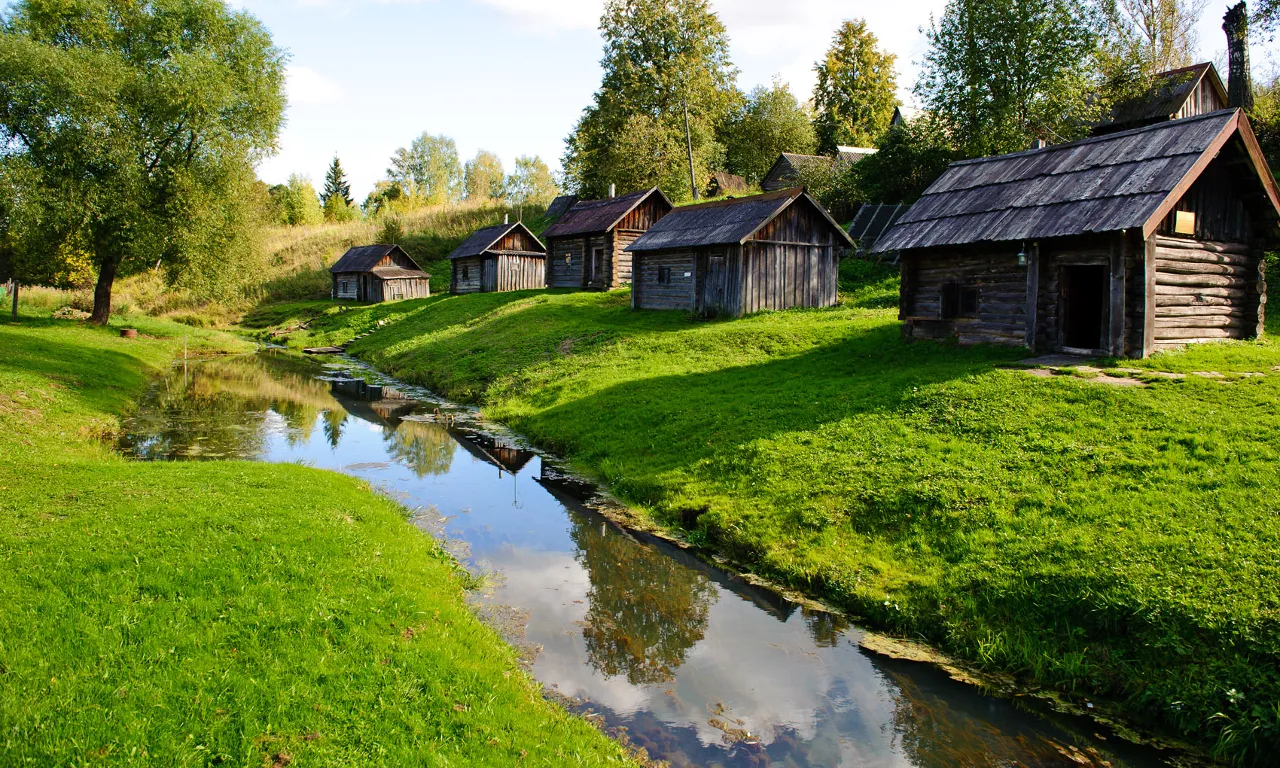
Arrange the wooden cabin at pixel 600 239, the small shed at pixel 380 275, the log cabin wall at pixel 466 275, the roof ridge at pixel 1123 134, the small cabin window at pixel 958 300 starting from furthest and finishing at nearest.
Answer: the small shed at pixel 380 275, the log cabin wall at pixel 466 275, the wooden cabin at pixel 600 239, the small cabin window at pixel 958 300, the roof ridge at pixel 1123 134

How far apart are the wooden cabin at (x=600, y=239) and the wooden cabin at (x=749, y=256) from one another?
8.59 metres

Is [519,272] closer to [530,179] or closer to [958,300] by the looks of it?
[958,300]

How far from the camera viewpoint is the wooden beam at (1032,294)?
1822 cm

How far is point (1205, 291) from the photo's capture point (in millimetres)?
17766

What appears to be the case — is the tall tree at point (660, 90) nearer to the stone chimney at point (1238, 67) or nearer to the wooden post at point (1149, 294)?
the stone chimney at point (1238, 67)

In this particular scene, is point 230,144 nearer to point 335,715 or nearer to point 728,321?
point 728,321

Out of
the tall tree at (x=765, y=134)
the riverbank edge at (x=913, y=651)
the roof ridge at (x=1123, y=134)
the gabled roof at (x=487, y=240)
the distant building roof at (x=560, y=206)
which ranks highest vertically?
the tall tree at (x=765, y=134)

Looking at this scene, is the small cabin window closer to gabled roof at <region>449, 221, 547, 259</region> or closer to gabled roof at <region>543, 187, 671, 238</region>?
gabled roof at <region>543, 187, 671, 238</region>

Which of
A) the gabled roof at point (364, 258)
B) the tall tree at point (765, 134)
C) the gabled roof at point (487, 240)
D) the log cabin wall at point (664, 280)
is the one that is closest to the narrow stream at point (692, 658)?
the log cabin wall at point (664, 280)

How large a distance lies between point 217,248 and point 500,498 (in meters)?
27.0

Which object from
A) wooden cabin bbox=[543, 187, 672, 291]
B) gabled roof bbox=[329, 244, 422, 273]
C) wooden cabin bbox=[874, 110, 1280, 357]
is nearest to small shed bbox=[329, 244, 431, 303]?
gabled roof bbox=[329, 244, 422, 273]

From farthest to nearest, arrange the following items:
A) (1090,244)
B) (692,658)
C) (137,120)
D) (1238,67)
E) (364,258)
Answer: (364,258) → (1238,67) → (137,120) → (1090,244) → (692,658)

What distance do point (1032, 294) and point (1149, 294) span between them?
2452 mm

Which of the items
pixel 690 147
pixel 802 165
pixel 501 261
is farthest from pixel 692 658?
pixel 690 147
